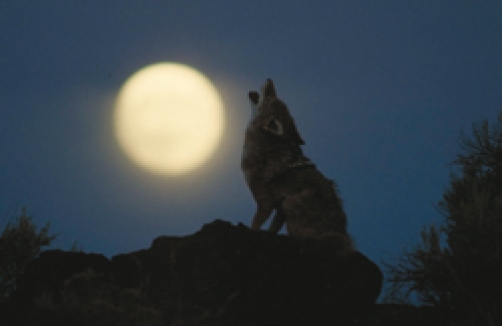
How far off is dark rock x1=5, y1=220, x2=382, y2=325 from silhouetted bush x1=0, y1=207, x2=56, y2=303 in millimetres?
2290

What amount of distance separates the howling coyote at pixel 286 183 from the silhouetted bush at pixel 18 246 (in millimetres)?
3819

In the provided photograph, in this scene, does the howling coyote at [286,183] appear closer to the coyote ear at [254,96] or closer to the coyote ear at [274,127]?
the coyote ear at [274,127]

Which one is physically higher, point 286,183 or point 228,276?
point 286,183

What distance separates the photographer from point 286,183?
21.8 ft

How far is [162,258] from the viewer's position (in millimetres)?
5344

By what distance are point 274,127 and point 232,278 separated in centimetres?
269

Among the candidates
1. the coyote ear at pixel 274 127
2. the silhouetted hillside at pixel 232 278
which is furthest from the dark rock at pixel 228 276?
the coyote ear at pixel 274 127

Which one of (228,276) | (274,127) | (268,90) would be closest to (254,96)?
(268,90)

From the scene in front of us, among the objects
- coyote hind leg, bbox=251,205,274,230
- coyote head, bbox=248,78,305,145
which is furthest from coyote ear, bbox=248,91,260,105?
coyote hind leg, bbox=251,205,274,230

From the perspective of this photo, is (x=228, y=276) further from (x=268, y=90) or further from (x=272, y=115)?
(x=268, y=90)

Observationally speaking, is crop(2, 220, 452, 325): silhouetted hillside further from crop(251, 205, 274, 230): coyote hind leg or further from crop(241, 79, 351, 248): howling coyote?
crop(251, 205, 274, 230): coyote hind leg

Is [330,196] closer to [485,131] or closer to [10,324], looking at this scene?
[10,324]

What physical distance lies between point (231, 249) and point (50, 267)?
7.02 feet

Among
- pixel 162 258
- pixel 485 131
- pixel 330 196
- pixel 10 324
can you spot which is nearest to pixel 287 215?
pixel 330 196
